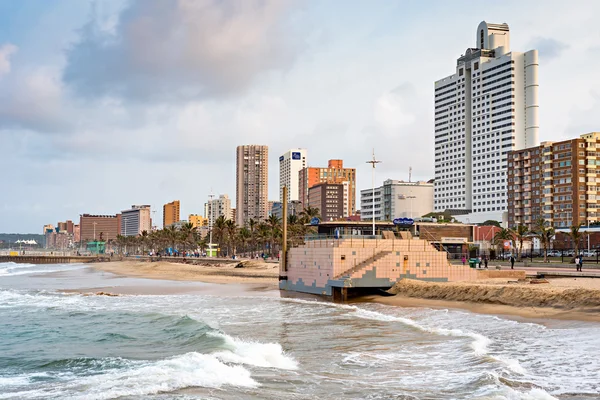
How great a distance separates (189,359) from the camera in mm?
19891

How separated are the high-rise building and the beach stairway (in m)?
118

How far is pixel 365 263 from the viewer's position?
37906 millimetres

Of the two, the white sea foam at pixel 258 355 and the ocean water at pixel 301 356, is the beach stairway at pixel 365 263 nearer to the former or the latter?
the ocean water at pixel 301 356

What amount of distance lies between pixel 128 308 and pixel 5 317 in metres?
7.23

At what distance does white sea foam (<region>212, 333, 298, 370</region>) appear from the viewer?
18.8 m

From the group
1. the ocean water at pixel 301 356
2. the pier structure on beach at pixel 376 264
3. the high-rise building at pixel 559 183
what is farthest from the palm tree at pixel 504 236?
the ocean water at pixel 301 356

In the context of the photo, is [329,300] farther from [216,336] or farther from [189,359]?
[189,359]

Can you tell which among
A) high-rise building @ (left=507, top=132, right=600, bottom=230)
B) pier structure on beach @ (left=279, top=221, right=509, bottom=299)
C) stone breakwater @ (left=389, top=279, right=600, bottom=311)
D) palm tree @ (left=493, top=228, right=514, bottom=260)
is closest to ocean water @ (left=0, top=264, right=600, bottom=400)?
stone breakwater @ (left=389, top=279, right=600, bottom=311)

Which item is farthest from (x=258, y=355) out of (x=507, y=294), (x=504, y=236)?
(x=504, y=236)

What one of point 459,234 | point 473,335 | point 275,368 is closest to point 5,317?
point 275,368

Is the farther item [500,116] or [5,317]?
[500,116]

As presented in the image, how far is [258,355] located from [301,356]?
4.76ft

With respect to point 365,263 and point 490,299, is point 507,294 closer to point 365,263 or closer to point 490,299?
point 490,299

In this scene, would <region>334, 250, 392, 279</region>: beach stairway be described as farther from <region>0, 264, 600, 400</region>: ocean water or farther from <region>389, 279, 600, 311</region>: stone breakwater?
<region>0, 264, 600, 400</region>: ocean water
